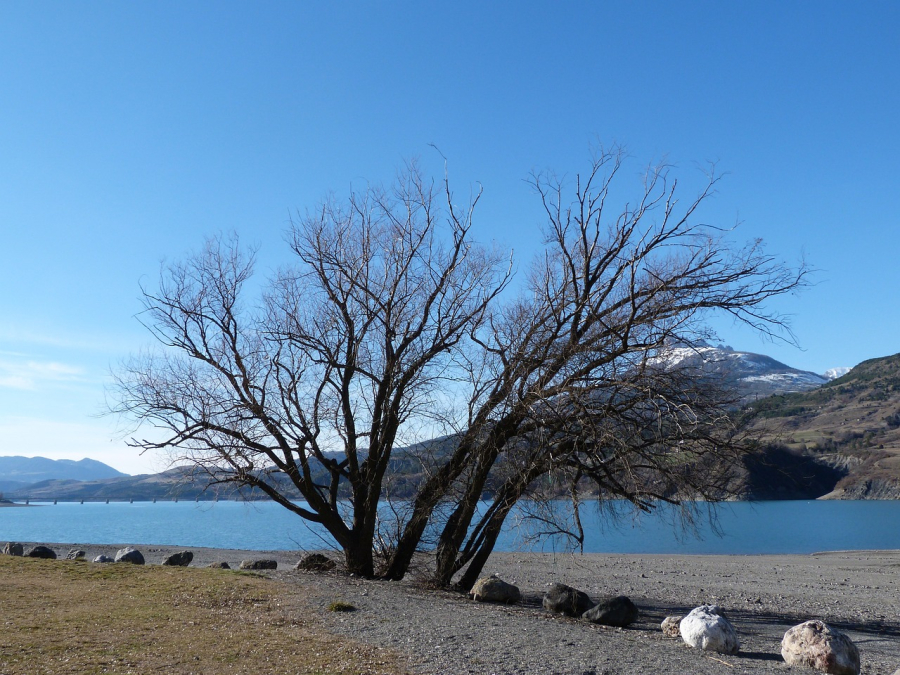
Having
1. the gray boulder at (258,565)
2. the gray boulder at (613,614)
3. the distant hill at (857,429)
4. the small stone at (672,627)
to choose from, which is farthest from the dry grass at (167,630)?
the distant hill at (857,429)

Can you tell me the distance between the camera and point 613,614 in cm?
1334

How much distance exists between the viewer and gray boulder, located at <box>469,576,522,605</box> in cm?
1584

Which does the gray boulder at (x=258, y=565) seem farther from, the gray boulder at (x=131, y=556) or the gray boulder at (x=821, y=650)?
the gray boulder at (x=821, y=650)

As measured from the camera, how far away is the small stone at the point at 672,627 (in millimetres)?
11656

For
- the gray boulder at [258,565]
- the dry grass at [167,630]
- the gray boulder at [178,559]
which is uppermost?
the dry grass at [167,630]

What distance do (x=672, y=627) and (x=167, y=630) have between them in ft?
24.8

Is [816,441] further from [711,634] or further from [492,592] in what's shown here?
[711,634]

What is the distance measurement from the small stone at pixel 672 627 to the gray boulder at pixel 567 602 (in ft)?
8.95

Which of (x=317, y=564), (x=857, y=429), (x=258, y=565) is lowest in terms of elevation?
(x=258, y=565)

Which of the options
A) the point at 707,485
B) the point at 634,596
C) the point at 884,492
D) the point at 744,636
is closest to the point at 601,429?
the point at 707,485

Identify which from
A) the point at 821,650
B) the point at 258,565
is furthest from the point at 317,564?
the point at 821,650

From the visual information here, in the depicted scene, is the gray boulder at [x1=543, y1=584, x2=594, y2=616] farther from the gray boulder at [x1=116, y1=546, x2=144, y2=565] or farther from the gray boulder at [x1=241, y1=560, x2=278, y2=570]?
the gray boulder at [x1=116, y1=546, x2=144, y2=565]

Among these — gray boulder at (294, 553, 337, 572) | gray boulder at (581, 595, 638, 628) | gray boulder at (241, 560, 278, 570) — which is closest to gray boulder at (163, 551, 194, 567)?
gray boulder at (241, 560, 278, 570)

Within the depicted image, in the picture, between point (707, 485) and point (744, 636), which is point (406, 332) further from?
point (744, 636)
